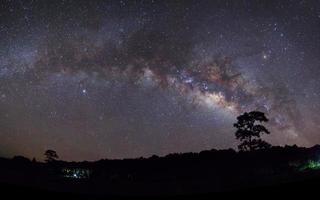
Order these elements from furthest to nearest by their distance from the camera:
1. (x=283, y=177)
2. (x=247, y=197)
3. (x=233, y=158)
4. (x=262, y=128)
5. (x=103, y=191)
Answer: (x=262, y=128) → (x=233, y=158) → (x=103, y=191) → (x=283, y=177) → (x=247, y=197)

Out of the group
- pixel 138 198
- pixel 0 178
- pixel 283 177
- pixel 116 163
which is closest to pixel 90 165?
pixel 116 163

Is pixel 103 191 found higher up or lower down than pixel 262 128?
lower down

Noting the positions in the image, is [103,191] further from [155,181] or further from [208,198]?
[208,198]

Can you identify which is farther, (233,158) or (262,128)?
(262,128)

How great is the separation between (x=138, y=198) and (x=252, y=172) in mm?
19253

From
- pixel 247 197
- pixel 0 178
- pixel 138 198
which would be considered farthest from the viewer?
pixel 0 178

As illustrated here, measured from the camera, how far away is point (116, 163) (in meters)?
30.7

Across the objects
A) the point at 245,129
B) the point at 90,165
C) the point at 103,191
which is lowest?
the point at 103,191

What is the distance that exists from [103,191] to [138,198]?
55.4 ft

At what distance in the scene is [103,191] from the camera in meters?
23.1

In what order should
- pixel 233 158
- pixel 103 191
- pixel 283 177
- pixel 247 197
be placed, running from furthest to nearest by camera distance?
pixel 233 158, pixel 103 191, pixel 283 177, pixel 247 197

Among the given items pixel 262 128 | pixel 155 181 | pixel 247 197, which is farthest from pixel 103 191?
pixel 262 128

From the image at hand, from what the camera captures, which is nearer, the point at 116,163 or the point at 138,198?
the point at 138,198

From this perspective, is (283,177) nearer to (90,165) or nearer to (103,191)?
(103,191)
